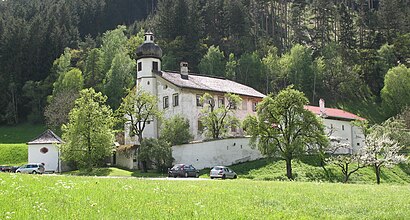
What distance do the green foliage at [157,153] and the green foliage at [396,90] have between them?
153 feet

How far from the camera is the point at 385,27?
105 metres

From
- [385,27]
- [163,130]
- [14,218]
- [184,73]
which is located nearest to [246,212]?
[14,218]

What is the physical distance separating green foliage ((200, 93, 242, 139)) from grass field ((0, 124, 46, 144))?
113ft

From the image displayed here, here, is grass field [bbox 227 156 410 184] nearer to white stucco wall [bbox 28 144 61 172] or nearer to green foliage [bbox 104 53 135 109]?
white stucco wall [bbox 28 144 61 172]

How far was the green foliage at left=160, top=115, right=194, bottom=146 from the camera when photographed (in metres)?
55.2

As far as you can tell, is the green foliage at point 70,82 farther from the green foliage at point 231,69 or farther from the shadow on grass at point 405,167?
the shadow on grass at point 405,167

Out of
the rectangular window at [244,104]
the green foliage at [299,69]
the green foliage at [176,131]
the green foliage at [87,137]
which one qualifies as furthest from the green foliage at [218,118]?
the green foliage at [299,69]

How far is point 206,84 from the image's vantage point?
6366 cm

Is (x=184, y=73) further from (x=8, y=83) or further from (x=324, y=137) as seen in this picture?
(x=8, y=83)

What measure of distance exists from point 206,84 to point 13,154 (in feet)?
86.5

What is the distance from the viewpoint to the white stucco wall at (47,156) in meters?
55.9

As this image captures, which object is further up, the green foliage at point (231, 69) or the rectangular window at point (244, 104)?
the green foliage at point (231, 69)

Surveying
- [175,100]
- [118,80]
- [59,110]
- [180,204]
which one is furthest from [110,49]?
[180,204]

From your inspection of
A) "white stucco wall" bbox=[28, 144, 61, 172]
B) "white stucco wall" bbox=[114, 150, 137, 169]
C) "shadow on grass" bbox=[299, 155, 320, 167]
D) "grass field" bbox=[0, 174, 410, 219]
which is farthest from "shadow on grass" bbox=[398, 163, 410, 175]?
"grass field" bbox=[0, 174, 410, 219]
